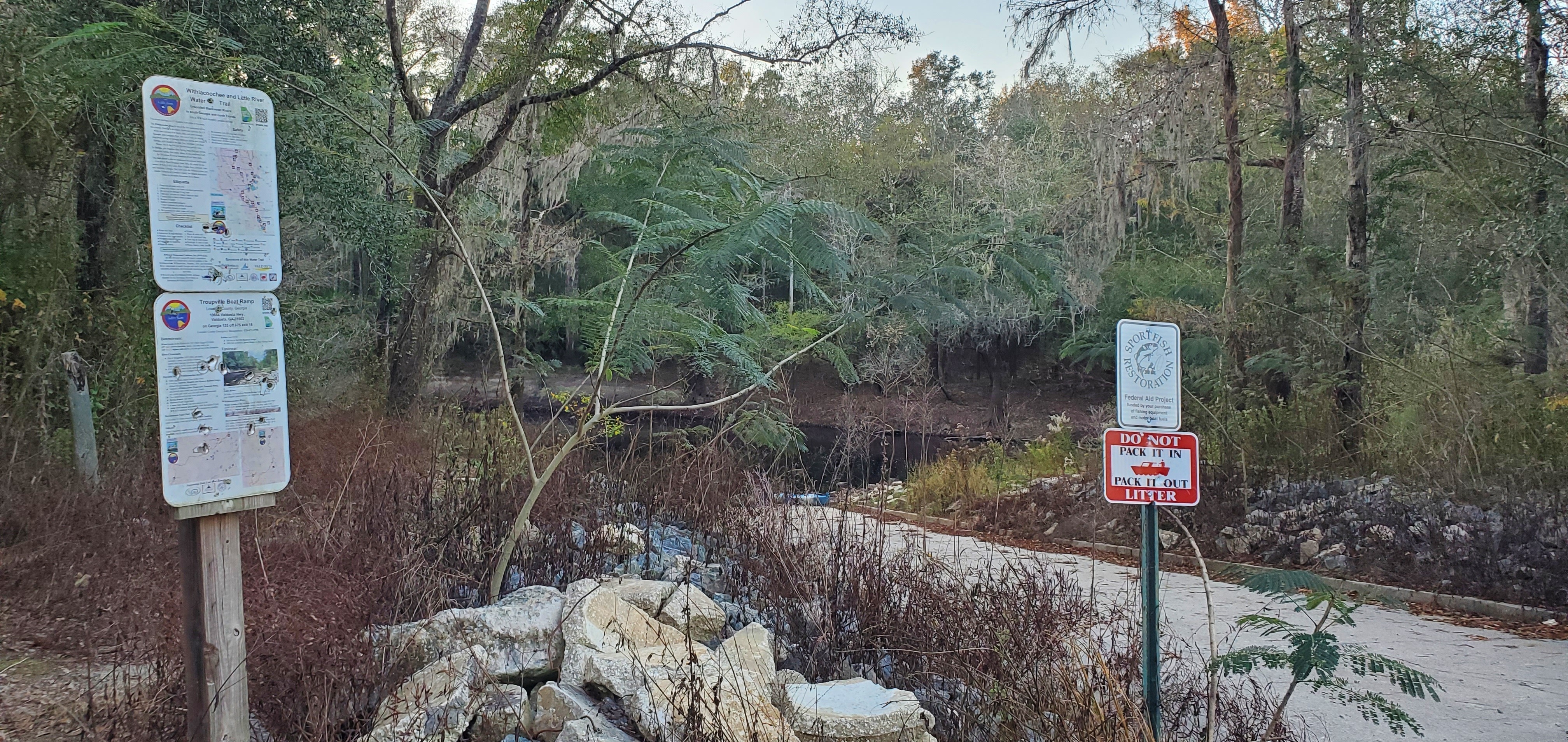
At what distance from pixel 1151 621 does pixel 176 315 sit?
133 inches

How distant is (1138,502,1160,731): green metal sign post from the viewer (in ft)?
11.1

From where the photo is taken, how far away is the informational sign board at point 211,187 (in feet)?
9.39

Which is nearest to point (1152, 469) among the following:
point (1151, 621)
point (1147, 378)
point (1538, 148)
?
point (1147, 378)

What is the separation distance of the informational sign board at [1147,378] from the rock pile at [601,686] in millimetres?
1367

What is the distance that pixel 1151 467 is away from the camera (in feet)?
11.4

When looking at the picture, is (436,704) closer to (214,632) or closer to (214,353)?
(214,632)

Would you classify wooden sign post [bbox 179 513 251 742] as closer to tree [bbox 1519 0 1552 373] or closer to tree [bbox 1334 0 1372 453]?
tree [bbox 1519 0 1552 373]

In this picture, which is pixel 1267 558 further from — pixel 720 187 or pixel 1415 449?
pixel 720 187

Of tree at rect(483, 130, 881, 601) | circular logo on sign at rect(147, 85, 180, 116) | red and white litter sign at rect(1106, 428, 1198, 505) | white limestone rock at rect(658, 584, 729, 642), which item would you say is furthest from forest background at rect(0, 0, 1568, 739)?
circular logo on sign at rect(147, 85, 180, 116)

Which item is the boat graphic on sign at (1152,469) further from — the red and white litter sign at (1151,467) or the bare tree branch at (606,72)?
the bare tree branch at (606,72)

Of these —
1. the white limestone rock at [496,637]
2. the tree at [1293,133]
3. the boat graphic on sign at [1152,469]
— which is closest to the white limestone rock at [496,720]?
the white limestone rock at [496,637]

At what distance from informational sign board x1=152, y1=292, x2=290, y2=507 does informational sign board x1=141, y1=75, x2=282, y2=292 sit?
8cm

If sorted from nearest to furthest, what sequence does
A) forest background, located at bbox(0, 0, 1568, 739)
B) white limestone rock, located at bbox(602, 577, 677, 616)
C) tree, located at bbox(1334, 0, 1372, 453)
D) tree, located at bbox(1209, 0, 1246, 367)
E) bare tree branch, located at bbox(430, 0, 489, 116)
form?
white limestone rock, located at bbox(602, 577, 677, 616)
forest background, located at bbox(0, 0, 1568, 739)
tree, located at bbox(1334, 0, 1372, 453)
bare tree branch, located at bbox(430, 0, 489, 116)
tree, located at bbox(1209, 0, 1246, 367)

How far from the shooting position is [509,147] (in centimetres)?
1584
